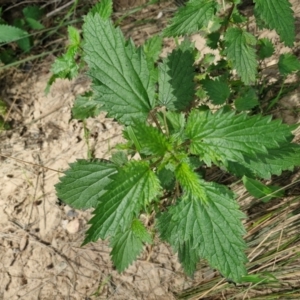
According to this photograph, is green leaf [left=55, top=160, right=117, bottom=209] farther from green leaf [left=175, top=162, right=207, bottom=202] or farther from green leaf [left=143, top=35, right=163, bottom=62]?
green leaf [left=143, top=35, right=163, bottom=62]

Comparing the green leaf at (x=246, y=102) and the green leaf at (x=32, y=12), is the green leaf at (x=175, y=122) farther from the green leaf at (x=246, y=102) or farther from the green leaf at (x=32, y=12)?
the green leaf at (x=32, y=12)

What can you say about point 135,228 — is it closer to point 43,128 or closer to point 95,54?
point 95,54

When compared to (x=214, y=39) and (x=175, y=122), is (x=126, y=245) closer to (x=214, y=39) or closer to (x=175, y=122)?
(x=175, y=122)

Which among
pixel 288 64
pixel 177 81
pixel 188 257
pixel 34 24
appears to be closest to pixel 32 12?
pixel 34 24

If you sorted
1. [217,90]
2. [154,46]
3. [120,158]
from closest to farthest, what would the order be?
[120,158], [217,90], [154,46]

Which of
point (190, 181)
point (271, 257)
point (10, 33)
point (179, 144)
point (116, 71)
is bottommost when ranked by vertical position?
point (271, 257)

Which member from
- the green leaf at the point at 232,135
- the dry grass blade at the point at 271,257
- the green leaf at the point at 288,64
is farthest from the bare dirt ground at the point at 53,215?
the green leaf at the point at 232,135

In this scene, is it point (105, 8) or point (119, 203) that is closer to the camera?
point (119, 203)
